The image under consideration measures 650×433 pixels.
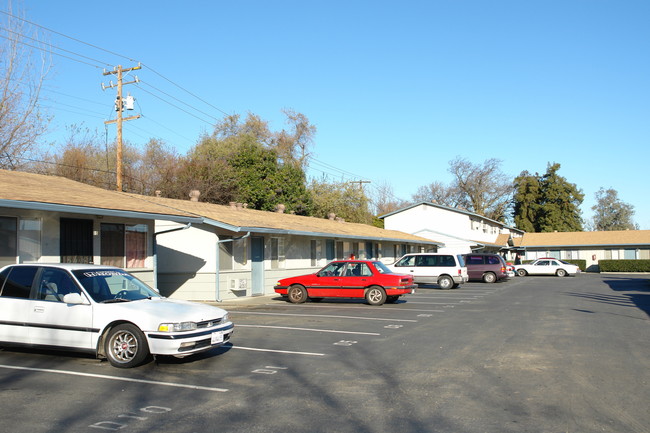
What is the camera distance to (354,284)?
18.8 metres

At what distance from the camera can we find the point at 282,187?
145 ft

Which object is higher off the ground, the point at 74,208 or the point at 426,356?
the point at 74,208

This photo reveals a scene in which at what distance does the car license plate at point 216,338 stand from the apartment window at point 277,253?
14.9m

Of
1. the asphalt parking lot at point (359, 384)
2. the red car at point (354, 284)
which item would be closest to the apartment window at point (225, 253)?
the red car at point (354, 284)

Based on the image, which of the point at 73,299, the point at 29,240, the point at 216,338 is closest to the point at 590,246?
the point at 29,240

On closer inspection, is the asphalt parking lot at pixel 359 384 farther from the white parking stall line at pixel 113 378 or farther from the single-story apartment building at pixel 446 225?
the single-story apartment building at pixel 446 225

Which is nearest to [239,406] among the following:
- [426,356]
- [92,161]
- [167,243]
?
[426,356]

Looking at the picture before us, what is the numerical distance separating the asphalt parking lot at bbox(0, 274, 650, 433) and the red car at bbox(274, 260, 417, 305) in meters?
5.31

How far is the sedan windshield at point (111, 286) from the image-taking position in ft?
28.9

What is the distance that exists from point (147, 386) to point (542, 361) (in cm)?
613

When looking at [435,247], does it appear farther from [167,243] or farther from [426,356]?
[426,356]

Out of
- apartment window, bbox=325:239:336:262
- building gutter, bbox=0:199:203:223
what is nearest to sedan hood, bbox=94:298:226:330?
Answer: building gutter, bbox=0:199:203:223

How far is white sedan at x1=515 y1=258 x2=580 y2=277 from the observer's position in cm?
4272

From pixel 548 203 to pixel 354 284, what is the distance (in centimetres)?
6401
